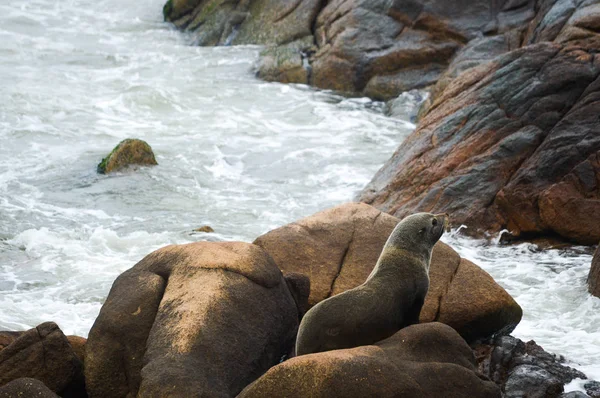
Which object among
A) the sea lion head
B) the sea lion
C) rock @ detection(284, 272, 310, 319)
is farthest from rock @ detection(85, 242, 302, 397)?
the sea lion head

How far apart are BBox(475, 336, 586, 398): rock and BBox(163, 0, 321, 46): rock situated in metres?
14.6

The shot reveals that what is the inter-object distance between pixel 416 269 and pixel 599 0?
8432 mm

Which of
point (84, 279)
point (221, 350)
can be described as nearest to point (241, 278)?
→ point (221, 350)

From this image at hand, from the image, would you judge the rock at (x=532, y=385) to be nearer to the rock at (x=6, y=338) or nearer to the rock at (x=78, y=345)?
the rock at (x=78, y=345)

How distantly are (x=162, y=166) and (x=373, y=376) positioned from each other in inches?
405

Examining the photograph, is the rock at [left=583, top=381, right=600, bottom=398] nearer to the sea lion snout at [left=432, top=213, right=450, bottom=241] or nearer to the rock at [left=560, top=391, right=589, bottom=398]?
the rock at [left=560, top=391, right=589, bottom=398]

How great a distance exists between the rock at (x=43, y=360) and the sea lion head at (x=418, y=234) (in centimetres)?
256

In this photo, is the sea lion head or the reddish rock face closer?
the sea lion head

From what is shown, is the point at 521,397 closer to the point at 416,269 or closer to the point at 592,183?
the point at 416,269

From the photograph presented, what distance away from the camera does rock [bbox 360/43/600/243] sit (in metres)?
10.3

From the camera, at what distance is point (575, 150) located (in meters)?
10.4

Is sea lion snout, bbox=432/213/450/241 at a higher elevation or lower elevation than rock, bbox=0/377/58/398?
higher

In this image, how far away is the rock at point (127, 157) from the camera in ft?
47.3

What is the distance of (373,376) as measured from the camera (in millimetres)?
5172
